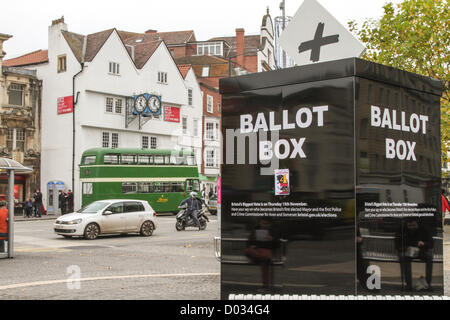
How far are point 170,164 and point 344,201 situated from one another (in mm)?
36351

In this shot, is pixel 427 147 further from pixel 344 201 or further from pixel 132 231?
pixel 132 231

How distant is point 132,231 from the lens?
937 inches

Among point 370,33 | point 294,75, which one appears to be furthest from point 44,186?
point 294,75

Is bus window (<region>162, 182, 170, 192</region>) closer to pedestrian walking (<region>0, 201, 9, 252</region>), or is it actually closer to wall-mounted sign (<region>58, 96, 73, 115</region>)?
wall-mounted sign (<region>58, 96, 73, 115</region>)

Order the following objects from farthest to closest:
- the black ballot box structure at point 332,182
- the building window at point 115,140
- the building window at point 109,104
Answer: the building window at point 115,140
the building window at point 109,104
the black ballot box structure at point 332,182

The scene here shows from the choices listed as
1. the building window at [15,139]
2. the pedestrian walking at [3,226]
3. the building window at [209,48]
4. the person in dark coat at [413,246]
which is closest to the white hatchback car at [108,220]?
the pedestrian walking at [3,226]

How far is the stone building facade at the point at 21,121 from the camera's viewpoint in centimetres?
4381

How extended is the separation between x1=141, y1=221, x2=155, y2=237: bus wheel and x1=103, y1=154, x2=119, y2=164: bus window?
47.4ft

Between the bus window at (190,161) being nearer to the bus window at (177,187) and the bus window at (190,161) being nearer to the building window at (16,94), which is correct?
the bus window at (177,187)

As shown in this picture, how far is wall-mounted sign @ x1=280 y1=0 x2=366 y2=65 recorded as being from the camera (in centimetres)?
539

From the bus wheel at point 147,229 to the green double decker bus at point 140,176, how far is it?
555 inches

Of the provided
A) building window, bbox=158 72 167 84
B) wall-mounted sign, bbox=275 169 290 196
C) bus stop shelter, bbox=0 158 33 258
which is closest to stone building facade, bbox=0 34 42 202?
building window, bbox=158 72 167 84

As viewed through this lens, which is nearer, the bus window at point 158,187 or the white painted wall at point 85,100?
the bus window at point 158,187

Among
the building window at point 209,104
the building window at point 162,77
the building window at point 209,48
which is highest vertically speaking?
the building window at point 209,48
